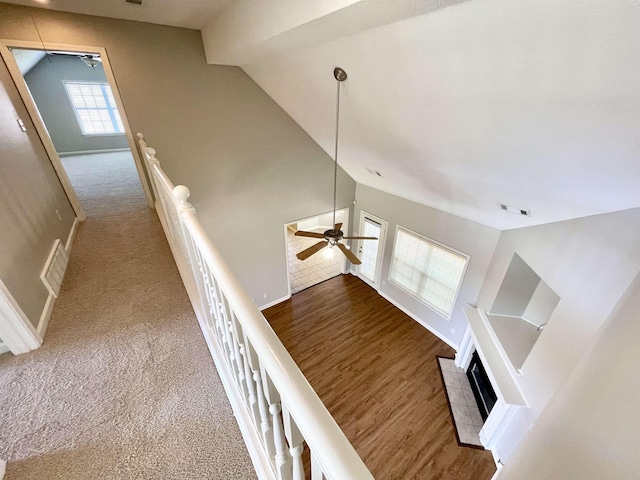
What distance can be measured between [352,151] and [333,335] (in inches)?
144

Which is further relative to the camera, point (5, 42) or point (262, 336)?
point (5, 42)

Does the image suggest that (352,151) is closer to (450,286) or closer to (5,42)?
(450,286)

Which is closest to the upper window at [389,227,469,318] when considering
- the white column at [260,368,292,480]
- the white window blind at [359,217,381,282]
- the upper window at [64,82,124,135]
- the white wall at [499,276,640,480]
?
the white window blind at [359,217,381,282]

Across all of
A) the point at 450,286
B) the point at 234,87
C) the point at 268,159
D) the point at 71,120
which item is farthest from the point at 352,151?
the point at 71,120

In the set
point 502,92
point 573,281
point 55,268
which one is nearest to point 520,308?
point 573,281

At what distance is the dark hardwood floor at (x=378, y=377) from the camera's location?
346 cm

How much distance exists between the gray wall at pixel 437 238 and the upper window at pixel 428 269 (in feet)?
0.41

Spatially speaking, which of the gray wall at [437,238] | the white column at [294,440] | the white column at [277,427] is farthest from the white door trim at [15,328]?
the gray wall at [437,238]

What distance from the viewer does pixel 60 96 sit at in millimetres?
6723

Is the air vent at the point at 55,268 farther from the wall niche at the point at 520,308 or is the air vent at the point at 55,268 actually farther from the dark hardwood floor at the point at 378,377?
the wall niche at the point at 520,308

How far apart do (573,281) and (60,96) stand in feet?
36.0

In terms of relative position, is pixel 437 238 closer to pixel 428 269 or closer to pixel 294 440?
pixel 428 269

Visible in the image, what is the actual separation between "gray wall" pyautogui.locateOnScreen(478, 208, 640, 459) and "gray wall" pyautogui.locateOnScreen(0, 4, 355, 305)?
157 inches

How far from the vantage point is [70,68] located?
6617 millimetres
